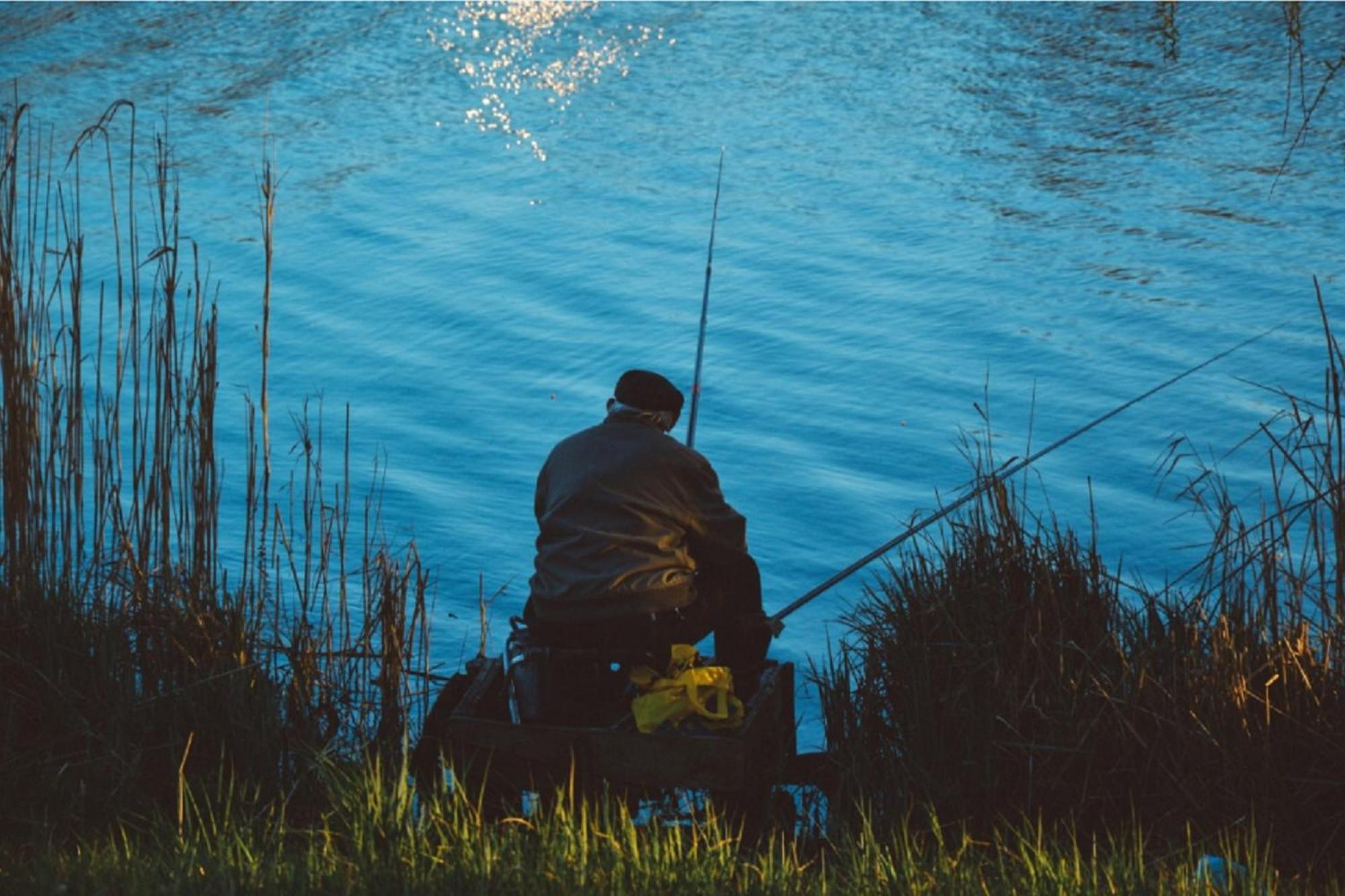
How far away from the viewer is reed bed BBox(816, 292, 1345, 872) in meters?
3.96

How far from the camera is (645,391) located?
4.33 meters

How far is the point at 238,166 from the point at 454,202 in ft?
6.25

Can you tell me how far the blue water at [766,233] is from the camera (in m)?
8.18

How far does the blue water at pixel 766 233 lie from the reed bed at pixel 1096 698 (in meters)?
1.41

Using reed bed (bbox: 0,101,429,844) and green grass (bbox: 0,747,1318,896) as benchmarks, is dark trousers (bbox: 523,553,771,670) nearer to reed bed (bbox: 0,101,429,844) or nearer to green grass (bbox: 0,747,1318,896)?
reed bed (bbox: 0,101,429,844)

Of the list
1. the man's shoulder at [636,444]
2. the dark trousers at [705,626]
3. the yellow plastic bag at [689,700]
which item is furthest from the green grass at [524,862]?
the man's shoulder at [636,444]

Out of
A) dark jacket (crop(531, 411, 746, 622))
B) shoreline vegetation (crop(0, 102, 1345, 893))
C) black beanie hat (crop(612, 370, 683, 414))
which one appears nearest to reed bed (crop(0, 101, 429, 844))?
shoreline vegetation (crop(0, 102, 1345, 893))

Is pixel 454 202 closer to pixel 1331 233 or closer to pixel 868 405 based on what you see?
pixel 868 405

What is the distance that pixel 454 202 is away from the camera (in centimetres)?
1221

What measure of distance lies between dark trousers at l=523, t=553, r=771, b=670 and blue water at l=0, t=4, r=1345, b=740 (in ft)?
4.46

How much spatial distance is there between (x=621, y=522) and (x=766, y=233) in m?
7.48

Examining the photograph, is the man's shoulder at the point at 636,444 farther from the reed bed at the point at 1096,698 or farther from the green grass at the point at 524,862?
the green grass at the point at 524,862

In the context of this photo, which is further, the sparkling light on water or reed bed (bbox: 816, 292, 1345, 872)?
the sparkling light on water

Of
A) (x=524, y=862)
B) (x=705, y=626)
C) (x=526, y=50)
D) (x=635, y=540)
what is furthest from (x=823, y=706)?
(x=526, y=50)
